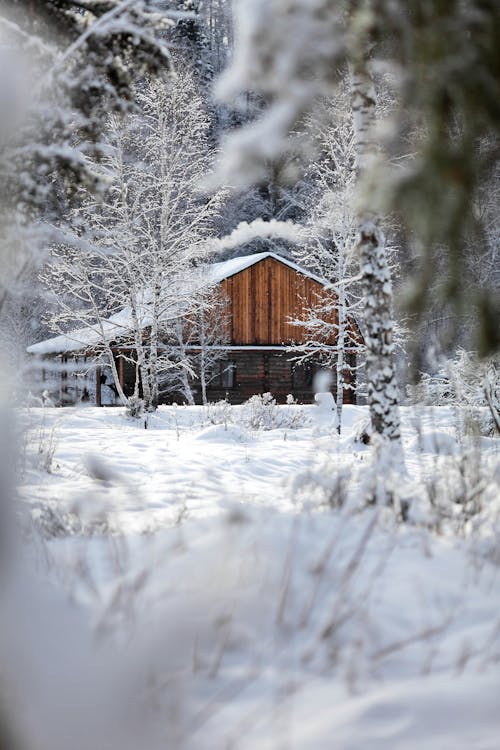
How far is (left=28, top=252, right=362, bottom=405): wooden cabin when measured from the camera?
2703 cm

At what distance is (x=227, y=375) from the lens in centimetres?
2925

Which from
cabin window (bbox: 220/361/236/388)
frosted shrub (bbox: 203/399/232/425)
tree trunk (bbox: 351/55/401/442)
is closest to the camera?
tree trunk (bbox: 351/55/401/442)

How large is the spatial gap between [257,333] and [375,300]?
68.3ft

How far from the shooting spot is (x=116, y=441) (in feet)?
40.1

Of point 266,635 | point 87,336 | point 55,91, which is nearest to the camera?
point 266,635

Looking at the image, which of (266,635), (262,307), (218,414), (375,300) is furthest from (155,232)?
(266,635)

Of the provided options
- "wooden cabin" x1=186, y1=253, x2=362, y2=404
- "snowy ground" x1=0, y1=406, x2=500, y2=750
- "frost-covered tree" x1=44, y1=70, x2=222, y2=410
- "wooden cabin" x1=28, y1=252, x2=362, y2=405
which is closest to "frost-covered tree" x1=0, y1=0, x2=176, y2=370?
"snowy ground" x1=0, y1=406, x2=500, y2=750

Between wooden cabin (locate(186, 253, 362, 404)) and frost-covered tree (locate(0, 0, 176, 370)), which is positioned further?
wooden cabin (locate(186, 253, 362, 404))

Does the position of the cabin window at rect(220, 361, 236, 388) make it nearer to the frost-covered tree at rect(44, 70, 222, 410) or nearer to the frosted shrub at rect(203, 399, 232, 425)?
the frost-covered tree at rect(44, 70, 222, 410)

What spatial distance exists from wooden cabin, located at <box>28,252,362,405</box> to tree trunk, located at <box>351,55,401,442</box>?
1911cm

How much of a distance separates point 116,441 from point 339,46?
9916 mm

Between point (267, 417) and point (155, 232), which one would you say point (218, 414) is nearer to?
point (267, 417)

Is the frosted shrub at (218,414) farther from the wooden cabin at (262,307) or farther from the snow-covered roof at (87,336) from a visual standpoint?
the wooden cabin at (262,307)

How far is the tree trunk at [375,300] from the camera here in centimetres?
672
